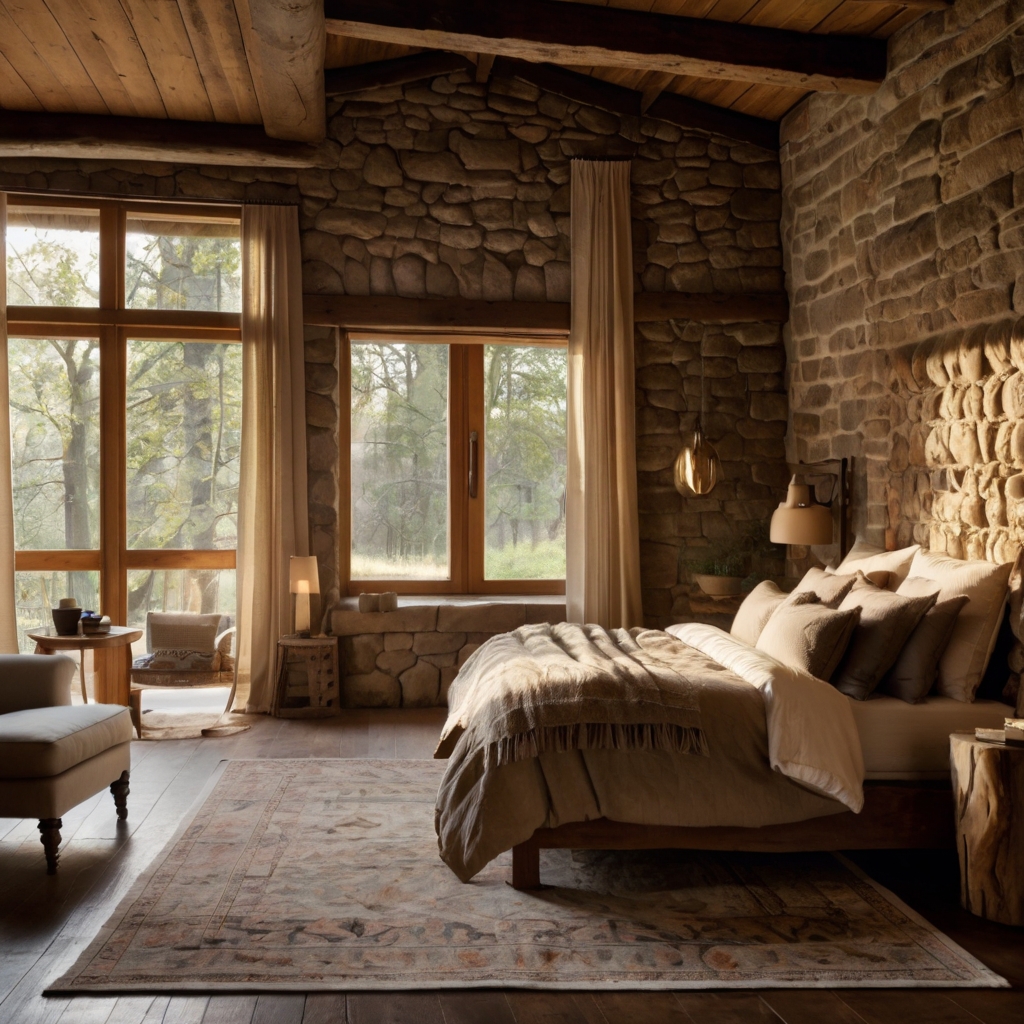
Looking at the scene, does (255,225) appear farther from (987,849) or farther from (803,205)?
(987,849)

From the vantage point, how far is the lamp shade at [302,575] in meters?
5.55

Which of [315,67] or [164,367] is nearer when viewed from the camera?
[315,67]

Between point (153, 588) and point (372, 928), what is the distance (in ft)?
11.6

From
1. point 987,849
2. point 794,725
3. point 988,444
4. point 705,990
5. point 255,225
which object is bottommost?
point 705,990

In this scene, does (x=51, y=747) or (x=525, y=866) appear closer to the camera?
(x=525, y=866)

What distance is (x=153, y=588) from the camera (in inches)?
233

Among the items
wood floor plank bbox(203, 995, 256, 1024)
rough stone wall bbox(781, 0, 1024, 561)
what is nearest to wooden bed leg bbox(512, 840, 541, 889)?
wood floor plank bbox(203, 995, 256, 1024)

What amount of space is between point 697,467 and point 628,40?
7.83 ft

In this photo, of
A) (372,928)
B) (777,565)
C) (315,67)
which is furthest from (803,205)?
(372,928)

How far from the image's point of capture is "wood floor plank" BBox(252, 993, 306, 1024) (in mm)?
2416

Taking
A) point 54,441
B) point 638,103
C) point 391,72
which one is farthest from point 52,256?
point 638,103

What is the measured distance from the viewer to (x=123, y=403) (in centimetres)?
587

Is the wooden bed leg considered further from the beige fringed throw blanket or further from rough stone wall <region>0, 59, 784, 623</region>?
rough stone wall <region>0, 59, 784, 623</region>

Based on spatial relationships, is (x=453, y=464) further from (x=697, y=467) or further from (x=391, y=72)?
(x=391, y=72)
